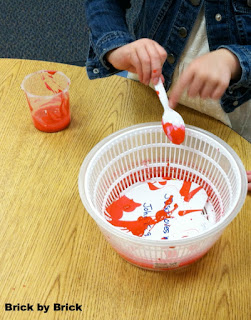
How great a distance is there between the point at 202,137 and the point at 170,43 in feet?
0.86

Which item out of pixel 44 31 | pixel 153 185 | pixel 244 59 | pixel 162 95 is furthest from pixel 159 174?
pixel 44 31

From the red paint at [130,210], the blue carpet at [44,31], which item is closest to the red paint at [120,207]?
the red paint at [130,210]

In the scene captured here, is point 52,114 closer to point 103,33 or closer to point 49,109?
point 49,109

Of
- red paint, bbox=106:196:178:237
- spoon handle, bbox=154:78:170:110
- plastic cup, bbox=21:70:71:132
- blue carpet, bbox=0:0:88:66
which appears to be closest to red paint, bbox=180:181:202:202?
red paint, bbox=106:196:178:237

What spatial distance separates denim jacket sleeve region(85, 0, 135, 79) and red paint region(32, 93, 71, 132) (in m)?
0.11

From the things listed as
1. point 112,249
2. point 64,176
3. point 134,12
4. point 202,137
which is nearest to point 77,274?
point 112,249

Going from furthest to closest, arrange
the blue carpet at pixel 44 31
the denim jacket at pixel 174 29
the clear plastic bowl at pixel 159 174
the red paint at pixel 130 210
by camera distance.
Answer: the blue carpet at pixel 44 31
the denim jacket at pixel 174 29
the red paint at pixel 130 210
the clear plastic bowl at pixel 159 174

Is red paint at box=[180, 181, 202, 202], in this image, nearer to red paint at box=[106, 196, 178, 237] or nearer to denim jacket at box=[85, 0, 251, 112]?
red paint at box=[106, 196, 178, 237]

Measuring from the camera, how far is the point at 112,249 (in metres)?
0.59

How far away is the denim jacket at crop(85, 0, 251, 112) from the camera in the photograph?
0.73 m

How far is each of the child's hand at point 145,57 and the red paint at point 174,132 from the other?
88 millimetres

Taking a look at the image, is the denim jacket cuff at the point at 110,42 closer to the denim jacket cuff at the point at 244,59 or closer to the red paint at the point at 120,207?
the denim jacket cuff at the point at 244,59

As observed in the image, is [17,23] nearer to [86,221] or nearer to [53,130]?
[53,130]

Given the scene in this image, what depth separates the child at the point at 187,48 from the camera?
64 centimetres
